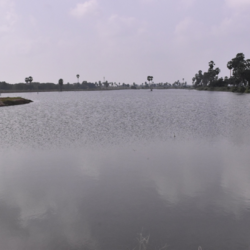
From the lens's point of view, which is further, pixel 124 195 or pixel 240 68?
pixel 240 68

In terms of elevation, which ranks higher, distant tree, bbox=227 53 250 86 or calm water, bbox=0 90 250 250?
distant tree, bbox=227 53 250 86

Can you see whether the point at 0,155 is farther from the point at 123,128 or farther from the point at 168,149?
the point at 123,128

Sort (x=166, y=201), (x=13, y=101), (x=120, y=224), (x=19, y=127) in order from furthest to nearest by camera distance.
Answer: (x=13, y=101), (x=19, y=127), (x=166, y=201), (x=120, y=224)

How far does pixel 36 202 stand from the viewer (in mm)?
11930

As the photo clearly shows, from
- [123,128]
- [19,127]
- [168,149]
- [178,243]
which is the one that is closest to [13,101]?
[19,127]

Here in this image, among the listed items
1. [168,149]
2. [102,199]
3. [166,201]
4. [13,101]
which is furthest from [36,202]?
[13,101]

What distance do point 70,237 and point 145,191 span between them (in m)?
5.00

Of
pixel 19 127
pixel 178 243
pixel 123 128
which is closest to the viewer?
pixel 178 243

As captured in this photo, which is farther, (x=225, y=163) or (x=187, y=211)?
(x=225, y=163)

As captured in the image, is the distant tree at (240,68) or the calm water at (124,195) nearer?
the calm water at (124,195)

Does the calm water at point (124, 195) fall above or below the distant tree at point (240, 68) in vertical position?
below

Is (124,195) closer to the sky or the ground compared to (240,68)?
closer to the ground

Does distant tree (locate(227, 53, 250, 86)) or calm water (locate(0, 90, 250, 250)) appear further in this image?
distant tree (locate(227, 53, 250, 86))

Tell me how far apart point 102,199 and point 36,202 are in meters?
3.05
